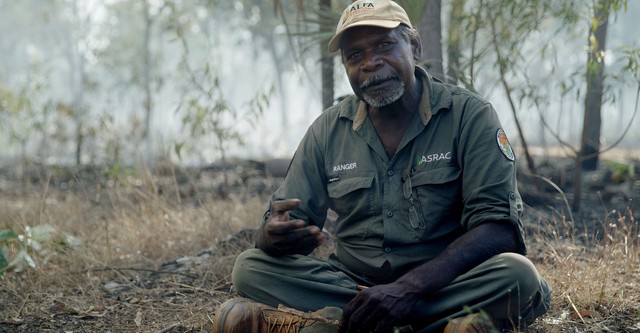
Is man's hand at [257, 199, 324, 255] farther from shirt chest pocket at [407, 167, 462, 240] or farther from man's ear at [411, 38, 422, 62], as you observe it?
man's ear at [411, 38, 422, 62]

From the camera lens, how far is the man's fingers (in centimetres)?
317

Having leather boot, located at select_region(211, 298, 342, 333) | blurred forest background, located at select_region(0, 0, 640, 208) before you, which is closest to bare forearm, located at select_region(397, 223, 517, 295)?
leather boot, located at select_region(211, 298, 342, 333)

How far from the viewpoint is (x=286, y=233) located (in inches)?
→ 126

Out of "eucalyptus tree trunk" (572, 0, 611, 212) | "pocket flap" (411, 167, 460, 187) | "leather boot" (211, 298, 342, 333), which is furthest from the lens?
"eucalyptus tree trunk" (572, 0, 611, 212)

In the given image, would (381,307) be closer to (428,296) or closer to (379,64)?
(428,296)

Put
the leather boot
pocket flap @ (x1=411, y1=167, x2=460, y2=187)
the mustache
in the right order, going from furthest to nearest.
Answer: the mustache < pocket flap @ (x1=411, y1=167, x2=460, y2=187) < the leather boot

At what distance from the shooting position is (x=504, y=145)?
10.5 feet

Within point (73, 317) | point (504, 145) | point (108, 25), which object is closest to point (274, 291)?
point (504, 145)

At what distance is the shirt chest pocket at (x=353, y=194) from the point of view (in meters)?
3.41

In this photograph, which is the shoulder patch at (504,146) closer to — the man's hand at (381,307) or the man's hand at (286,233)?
the man's hand at (381,307)

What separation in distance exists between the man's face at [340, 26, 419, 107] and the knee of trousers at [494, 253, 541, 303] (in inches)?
34.6

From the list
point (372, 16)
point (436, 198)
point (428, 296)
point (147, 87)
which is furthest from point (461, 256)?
point (147, 87)

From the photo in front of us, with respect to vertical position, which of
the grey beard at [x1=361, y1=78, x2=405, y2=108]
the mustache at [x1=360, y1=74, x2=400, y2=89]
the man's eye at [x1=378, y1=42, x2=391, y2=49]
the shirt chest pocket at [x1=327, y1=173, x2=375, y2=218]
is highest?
the man's eye at [x1=378, y1=42, x2=391, y2=49]

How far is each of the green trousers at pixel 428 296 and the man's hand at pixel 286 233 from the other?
2.8 inches
